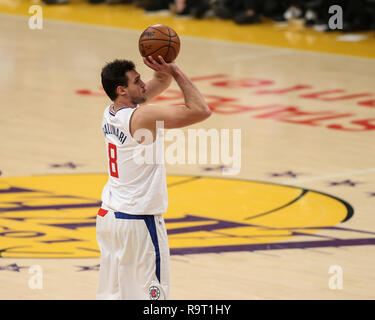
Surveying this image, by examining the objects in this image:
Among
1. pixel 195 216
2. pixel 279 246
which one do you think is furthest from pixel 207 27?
pixel 279 246

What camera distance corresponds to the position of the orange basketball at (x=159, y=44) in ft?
21.1

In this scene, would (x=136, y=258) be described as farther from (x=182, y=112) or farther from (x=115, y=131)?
(x=182, y=112)

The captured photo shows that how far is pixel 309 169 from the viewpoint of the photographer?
11062 mm

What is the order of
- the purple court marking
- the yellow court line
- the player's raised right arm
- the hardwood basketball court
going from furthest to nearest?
the yellow court line
the purple court marking
the hardwood basketball court
the player's raised right arm

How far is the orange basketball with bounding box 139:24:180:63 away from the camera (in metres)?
6.45

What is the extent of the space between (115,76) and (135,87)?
5.6 inches

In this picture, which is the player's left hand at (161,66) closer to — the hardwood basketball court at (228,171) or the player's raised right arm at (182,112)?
the player's raised right arm at (182,112)

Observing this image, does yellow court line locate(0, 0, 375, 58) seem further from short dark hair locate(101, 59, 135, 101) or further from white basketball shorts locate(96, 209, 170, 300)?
white basketball shorts locate(96, 209, 170, 300)

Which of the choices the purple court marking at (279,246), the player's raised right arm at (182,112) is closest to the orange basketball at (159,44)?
the player's raised right arm at (182,112)

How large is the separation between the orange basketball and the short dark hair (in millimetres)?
216

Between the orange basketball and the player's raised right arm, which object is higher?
the orange basketball

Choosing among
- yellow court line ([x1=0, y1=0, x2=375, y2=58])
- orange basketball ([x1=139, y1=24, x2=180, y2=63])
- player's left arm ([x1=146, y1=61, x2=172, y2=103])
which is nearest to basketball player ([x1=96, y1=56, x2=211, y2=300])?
orange basketball ([x1=139, y1=24, x2=180, y2=63])

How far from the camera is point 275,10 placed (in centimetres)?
2066
